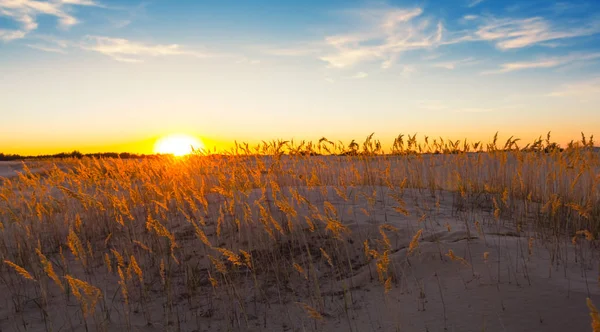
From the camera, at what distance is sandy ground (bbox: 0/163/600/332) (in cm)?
248

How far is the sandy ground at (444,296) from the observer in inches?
97.6

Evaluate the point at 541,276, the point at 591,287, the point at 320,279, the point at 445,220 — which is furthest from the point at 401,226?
the point at 591,287

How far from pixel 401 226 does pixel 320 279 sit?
117 cm

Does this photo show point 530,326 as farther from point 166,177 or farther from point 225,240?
point 166,177

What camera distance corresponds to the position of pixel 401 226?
4.28m

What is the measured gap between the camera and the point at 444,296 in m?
2.81

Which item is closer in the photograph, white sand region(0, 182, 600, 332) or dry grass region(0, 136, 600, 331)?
white sand region(0, 182, 600, 332)

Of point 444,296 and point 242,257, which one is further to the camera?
point 242,257

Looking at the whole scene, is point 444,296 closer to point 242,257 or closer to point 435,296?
point 435,296

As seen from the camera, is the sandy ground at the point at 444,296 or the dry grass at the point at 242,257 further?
the dry grass at the point at 242,257

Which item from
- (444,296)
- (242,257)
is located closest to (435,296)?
(444,296)

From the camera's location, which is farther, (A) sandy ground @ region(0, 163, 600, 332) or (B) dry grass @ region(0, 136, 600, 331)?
(B) dry grass @ region(0, 136, 600, 331)

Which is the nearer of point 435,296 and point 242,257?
point 435,296

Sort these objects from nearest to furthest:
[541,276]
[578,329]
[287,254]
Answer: [578,329] → [541,276] → [287,254]
